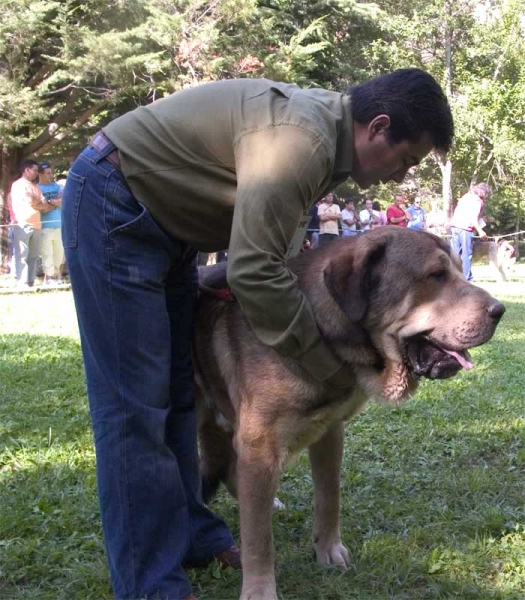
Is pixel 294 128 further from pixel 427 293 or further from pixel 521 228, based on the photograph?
pixel 521 228

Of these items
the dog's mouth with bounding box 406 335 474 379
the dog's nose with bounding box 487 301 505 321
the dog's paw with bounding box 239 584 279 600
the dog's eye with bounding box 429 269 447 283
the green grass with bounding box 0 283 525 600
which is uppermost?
the dog's eye with bounding box 429 269 447 283

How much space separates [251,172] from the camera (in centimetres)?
231

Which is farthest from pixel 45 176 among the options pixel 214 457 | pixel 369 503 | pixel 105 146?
pixel 105 146

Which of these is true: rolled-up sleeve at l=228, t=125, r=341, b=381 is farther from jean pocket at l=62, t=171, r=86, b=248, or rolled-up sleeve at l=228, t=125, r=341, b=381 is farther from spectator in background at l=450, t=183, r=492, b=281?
spectator in background at l=450, t=183, r=492, b=281

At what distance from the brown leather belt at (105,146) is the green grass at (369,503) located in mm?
1637

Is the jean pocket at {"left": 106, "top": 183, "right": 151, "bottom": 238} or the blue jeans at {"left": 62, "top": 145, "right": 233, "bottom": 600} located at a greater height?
the jean pocket at {"left": 106, "top": 183, "right": 151, "bottom": 238}

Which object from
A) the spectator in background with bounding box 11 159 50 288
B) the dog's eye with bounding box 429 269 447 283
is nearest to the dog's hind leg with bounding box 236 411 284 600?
the dog's eye with bounding box 429 269 447 283

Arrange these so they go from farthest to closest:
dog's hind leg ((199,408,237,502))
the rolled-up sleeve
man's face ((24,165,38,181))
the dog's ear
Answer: man's face ((24,165,38,181)) → dog's hind leg ((199,408,237,502)) → the dog's ear → the rolled-up sleeve

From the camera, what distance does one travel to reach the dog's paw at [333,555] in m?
3.18

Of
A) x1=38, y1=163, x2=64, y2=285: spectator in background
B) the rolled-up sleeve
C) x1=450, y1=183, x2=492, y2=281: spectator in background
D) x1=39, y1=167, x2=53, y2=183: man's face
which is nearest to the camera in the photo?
the rolled-up sleeve

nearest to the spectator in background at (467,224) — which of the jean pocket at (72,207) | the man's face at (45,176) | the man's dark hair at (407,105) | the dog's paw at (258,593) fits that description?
the man's face at (45,176)

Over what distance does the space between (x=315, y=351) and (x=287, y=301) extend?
0.83 feet

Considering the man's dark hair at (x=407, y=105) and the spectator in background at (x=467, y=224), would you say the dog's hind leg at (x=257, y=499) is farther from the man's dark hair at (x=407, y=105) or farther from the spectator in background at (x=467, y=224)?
the spectator in background at (x=467, y=224)

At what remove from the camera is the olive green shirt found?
2305mm
